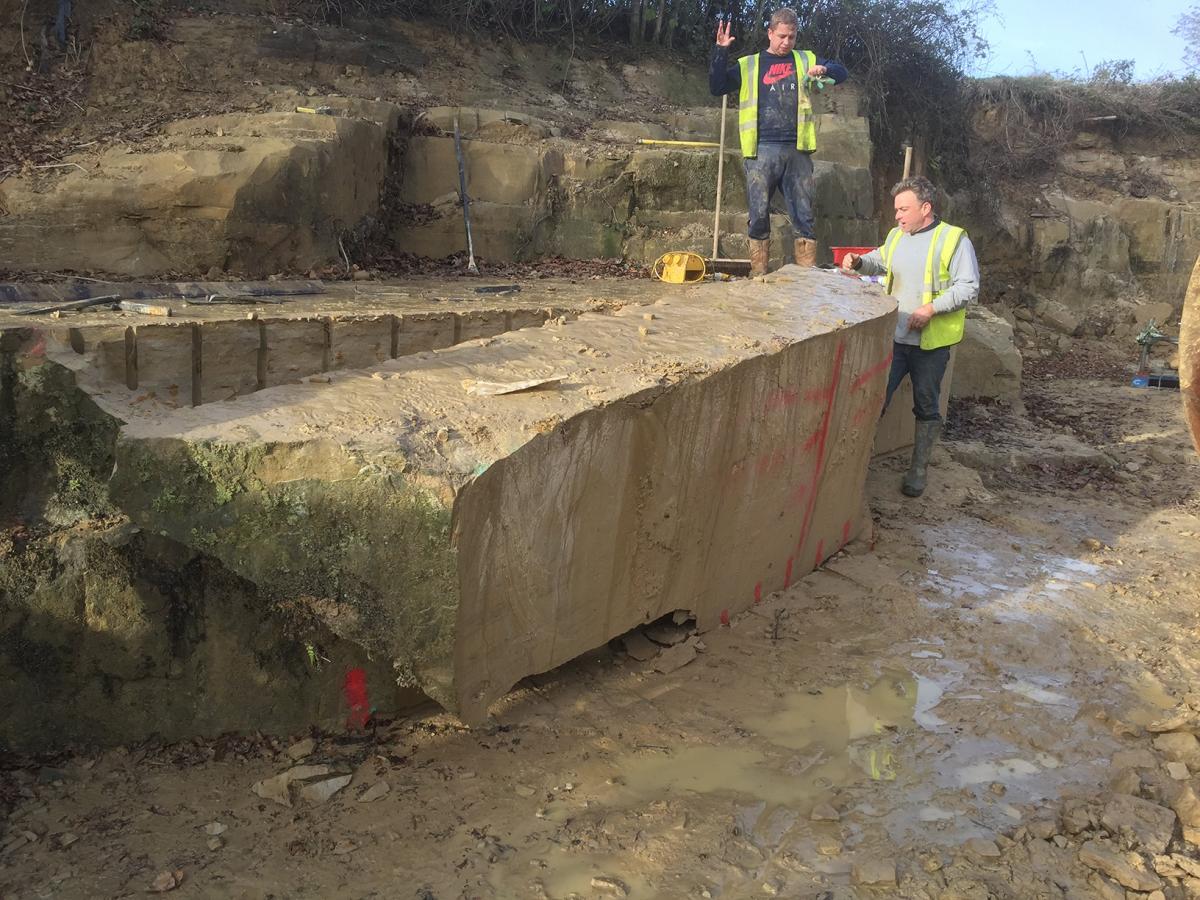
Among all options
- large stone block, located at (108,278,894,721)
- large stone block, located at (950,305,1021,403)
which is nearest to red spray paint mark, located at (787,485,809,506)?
large stone block, located at (108,278,894,721)

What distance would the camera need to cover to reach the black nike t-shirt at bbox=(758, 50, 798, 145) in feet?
22.6

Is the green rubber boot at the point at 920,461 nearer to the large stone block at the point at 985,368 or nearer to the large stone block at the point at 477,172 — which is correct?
the large stone block at the point at 985,368

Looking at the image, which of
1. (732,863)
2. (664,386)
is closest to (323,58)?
(664,386)

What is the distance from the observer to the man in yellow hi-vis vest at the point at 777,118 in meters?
6.82

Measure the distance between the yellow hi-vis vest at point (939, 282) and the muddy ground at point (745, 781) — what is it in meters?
1.72

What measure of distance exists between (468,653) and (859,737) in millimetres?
1569

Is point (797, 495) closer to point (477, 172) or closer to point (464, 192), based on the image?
point (464, 192)

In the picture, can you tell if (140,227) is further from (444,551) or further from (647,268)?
(444,551)

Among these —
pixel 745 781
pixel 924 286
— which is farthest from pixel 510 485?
pixel 924 286

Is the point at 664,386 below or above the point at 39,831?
above

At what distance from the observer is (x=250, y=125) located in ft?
25.0

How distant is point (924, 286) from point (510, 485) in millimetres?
3769

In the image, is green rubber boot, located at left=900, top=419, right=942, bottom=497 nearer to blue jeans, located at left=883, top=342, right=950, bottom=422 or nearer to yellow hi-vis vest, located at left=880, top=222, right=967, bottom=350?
blue jeans, located at left=883, top=342, right=950, bottom=422

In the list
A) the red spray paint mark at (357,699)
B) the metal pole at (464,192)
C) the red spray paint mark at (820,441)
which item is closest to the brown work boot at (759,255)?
the metal pole at (464,192)
